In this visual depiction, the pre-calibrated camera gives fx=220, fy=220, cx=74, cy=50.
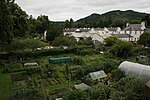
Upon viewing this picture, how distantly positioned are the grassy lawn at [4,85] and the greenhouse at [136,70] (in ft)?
38.4

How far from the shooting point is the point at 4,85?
68.3 ft

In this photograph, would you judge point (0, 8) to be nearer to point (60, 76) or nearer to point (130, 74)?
point (60, 76)

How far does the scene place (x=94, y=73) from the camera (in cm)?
2192

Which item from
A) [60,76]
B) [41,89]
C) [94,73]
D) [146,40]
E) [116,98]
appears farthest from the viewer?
[146,40]

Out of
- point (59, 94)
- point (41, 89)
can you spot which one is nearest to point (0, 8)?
point (41, 89)

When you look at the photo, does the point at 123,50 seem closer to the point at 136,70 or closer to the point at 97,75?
the point at 136,70

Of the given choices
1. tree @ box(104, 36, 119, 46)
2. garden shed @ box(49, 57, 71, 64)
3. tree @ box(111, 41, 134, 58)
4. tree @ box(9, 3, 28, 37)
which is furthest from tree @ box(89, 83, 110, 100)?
tree @ box(104, 36, 119, 46)

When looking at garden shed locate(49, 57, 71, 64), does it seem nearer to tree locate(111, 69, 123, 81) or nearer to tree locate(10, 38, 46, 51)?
tree locate(10, 38, 46, 51)

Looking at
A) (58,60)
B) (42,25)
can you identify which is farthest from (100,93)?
(42,25)

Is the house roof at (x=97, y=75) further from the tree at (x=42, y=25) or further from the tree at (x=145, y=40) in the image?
the tree at (x=42, y=25)

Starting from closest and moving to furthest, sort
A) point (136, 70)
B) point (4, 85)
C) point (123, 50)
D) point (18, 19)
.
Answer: point (4, 85), point (136, 70), point (18, 19), point (123, 50)

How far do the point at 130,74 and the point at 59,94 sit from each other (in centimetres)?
829

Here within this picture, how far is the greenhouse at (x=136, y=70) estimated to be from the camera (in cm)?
2033

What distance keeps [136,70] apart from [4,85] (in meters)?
12.8
